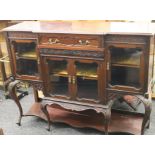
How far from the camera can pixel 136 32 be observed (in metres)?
1.31

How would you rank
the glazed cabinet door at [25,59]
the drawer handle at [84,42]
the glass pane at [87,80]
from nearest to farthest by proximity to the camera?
1. the drawer handle at [84,42]
2. the glass pane at [87,80]
3. the glazed cabinet door at [25,59]

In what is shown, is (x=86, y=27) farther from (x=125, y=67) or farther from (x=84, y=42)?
(x=125, y=67)

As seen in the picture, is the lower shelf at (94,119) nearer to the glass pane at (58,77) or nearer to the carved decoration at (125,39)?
the glass pane at (58,77)

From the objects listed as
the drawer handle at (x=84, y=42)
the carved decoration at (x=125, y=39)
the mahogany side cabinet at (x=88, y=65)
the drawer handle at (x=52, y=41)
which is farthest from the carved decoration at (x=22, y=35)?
the carved decoration at (x=125, y=39)

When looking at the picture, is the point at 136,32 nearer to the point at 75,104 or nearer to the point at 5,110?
the point at 75,104

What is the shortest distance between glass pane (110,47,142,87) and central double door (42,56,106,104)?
7 cm

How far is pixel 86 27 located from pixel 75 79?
0.33m

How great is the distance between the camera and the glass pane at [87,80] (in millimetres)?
1526

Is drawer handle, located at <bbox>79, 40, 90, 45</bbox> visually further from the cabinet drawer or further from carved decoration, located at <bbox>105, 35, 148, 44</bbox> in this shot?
carved decoration, located at <bbox>105, 35, 148, 44</bbox>

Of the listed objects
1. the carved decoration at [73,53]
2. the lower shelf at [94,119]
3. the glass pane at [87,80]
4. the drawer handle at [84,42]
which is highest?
the drawer handle at [84,42]

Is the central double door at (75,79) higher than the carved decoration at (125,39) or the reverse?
the reverse

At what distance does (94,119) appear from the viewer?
1.80 metres

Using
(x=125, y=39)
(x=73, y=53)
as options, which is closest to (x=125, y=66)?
(x=125, y=39)

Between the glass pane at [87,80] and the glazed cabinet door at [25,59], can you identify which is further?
the glazed cabinet door at [25,59]
